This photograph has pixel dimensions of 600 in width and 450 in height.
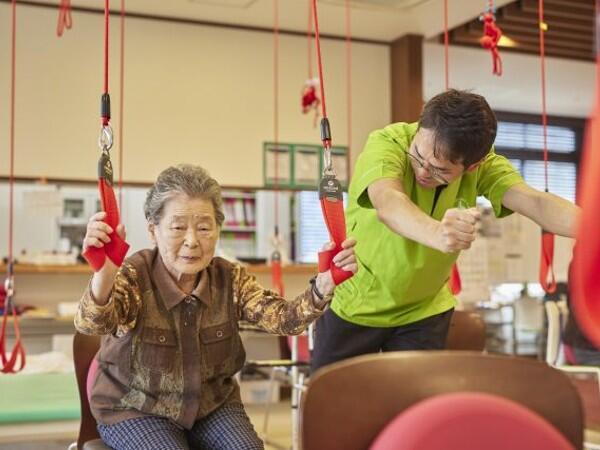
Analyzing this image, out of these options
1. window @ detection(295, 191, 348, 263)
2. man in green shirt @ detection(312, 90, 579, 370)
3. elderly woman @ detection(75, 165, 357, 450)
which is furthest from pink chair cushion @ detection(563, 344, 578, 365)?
window @ detection(295, 191, 348, 263)

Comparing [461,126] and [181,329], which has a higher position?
[461,126]

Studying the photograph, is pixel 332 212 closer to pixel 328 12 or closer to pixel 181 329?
pixel 181 329

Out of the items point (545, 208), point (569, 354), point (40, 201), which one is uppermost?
point (40, 201)

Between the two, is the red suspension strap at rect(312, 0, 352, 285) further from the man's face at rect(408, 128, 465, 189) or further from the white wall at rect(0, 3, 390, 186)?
the white wall at rect(0, 3, 390, 186)

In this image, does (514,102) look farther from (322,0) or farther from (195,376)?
(195,376)

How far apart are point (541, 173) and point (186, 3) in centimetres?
549

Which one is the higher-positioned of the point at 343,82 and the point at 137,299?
the point at 343,82

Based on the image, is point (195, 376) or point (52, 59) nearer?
point (195, 376)

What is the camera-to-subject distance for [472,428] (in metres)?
1.04

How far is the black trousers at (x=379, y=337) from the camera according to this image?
2215 mm

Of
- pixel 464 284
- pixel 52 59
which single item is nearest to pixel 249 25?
pixel 52 59

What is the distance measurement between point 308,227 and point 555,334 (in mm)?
4398

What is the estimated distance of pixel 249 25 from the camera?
7.01 meters

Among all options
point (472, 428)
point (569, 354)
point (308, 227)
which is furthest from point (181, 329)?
point (308, 227)
